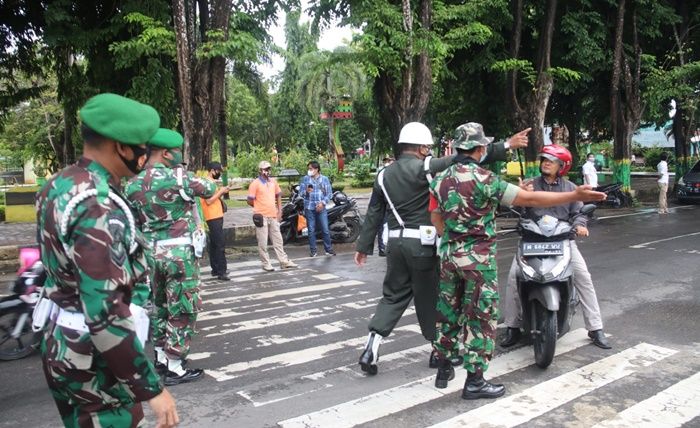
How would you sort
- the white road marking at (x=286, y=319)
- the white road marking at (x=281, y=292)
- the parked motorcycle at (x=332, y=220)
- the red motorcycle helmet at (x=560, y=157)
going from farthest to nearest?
the parked motorcycle at (x=332, y=220) < the white road marking at (x=281, y=292) < the white road marking at (x=286, y=319) < the red motorcycle helmet at (x=560, y=157)

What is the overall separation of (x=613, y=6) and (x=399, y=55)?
31.6 ft

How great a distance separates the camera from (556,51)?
18.8 metres

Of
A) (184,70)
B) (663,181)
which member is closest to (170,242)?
(184,70)

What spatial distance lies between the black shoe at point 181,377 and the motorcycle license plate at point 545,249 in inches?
114

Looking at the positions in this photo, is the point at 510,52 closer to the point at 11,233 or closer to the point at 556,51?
the point at 556,51

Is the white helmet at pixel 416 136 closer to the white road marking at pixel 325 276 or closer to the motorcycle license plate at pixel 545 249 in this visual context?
the motorcycle license plate at pixel 545 249

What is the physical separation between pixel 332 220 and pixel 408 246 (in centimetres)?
819

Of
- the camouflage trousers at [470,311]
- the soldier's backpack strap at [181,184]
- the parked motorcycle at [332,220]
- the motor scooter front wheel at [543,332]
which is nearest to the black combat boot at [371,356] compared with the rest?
the camouflage trousers at [470,311]

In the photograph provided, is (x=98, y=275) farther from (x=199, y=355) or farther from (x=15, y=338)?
(x=15, y=338)

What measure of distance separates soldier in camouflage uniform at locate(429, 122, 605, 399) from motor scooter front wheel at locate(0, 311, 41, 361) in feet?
12.8

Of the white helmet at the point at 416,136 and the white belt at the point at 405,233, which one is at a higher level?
the white helmet at the point at 416,136

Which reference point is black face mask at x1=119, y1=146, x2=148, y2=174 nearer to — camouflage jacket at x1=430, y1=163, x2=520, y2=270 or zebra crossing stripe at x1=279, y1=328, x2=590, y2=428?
zebra crossing stripe at x1=279, y1=328, x2=590, y2=428

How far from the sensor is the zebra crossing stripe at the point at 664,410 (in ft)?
12.6

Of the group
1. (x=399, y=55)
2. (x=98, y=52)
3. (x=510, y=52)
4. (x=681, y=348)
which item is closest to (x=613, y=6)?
(x=510, y=52)
